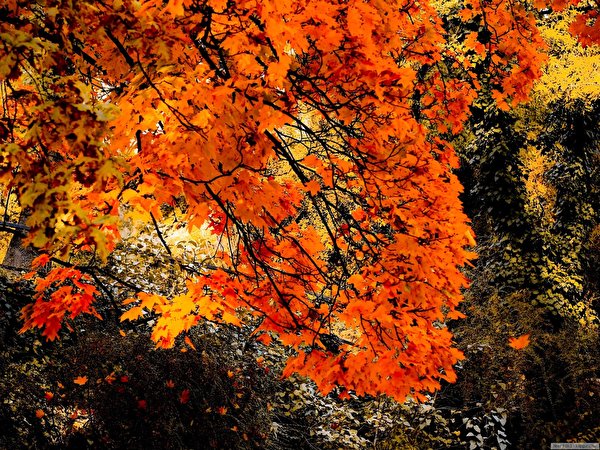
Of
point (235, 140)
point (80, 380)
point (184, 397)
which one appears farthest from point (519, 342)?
point (235, 140)

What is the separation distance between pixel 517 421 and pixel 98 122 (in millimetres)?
7113

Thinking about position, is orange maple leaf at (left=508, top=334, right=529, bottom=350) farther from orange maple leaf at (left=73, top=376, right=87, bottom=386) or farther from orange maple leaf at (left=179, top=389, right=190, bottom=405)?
orange maple leaf at (left=73, top=376, right=87, bottom=386)

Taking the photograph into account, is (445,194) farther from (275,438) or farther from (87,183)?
(275,438)

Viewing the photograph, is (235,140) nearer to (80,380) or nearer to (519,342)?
(80,380)

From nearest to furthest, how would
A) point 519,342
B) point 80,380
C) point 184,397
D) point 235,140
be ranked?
1. point 235,140
2. point 80,380
3. point 184,397
4. point 519,342

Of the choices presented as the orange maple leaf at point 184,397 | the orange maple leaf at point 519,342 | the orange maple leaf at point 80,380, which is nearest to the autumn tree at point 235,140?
the orange maple leaf at point 80,380

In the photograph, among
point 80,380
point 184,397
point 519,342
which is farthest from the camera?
point 519,342

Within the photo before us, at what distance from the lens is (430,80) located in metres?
5.61

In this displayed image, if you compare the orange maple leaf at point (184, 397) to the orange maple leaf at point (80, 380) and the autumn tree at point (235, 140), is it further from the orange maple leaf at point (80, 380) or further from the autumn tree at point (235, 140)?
the autumn tree at point (235, 140)

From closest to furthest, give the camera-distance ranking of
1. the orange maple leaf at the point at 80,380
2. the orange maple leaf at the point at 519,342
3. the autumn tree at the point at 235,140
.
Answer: the autumn tree at the point at 235,140 → the orange maple leaf at the point at 80,380 → the orange maple leaf at the point at 519,342

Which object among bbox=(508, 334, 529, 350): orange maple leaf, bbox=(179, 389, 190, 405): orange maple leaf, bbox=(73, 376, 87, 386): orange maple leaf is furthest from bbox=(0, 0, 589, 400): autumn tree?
bbox=(508, 334, 529, 350): orange maple leaf

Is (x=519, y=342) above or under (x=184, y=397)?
above

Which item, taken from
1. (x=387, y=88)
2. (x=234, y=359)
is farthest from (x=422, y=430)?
(x=387, y=88)

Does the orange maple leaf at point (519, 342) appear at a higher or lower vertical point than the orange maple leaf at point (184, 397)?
higher
